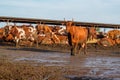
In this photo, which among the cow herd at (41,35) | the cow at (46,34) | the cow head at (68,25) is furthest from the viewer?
the cow at (46,34)

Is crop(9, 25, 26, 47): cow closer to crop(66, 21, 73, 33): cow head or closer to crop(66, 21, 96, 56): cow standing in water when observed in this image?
crop(66, 21, 96, 56): cow standing in water

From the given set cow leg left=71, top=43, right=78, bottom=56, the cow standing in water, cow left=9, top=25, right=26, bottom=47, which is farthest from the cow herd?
cow leg left=71, top=43, right=78, bottom=56

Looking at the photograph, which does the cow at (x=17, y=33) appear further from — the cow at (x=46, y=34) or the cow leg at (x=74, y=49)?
the cow leg at (x=74, y=49)

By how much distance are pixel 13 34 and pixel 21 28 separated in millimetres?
1154

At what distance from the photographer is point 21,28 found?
33625mm

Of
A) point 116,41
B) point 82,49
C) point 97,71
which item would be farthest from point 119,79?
point 116,41

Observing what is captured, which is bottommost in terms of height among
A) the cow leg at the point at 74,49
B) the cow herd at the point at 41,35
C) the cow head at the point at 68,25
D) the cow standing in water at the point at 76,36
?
the cow herd at the point at 41,35

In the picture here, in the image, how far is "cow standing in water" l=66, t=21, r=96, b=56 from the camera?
22562mm

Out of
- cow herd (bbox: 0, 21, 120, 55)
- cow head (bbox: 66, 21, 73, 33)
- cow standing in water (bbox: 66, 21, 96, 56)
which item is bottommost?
cow herd (bbox: 0, 21, 120, 55)

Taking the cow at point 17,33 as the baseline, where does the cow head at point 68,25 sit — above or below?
above

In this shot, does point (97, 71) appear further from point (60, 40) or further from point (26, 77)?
point (60, 40)

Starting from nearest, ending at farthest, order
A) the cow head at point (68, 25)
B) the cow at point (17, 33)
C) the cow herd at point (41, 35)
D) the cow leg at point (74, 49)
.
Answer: the cow leg at point (74, 49) → the cow head at point (68, 25) → the cow at point (17, 33) → the cow herd at point (41, 35)

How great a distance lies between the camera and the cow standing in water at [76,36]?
22.6 metres

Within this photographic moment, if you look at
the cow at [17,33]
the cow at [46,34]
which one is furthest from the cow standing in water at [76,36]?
the cow at [46,34]
